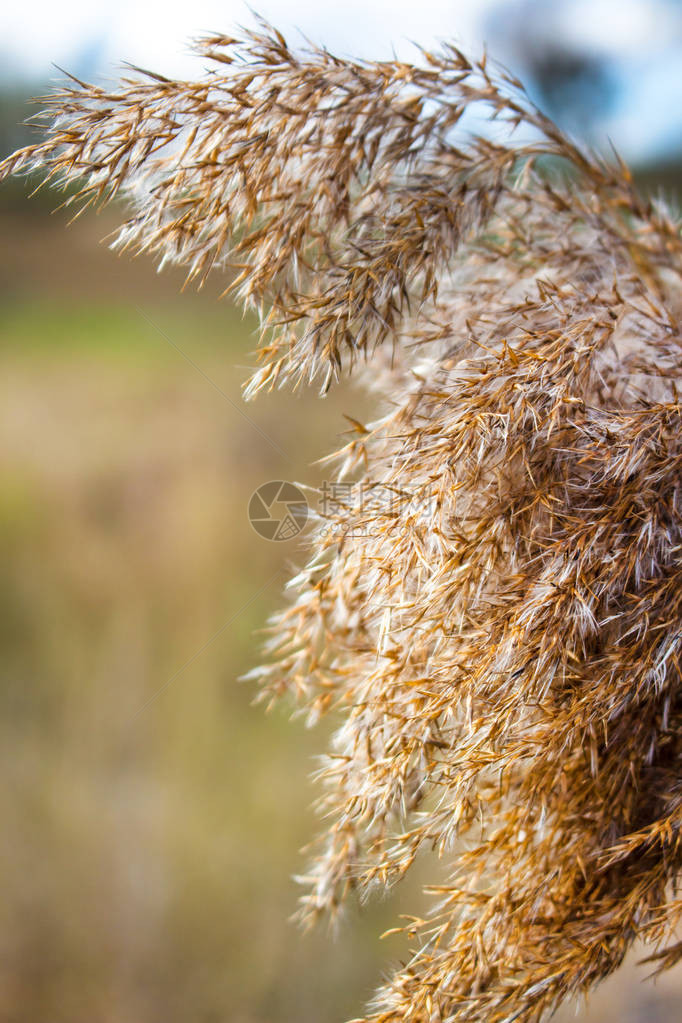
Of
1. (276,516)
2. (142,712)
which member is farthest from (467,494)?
(142,712)

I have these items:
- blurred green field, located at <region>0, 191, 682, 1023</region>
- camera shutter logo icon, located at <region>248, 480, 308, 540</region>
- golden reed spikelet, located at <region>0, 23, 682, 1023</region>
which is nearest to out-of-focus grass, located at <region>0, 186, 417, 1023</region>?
blurred green field, located at <region>0, 191, 682, 1023</region>

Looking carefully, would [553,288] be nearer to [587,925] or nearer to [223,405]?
[587,925]

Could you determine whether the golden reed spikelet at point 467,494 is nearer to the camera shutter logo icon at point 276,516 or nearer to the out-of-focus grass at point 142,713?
the camera shutter logo icon at point 276,516

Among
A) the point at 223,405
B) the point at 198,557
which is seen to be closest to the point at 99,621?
the point at 198,557

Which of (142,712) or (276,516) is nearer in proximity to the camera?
(276,516)

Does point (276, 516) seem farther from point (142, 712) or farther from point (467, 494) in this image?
point (142, 712)

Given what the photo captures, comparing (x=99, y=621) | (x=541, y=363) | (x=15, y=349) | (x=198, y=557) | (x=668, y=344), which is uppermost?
(x=668, y=344)

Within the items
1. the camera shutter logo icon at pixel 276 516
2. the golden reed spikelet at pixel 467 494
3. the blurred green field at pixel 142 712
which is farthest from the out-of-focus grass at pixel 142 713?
the golden reed spikelet at pixel 467 494
